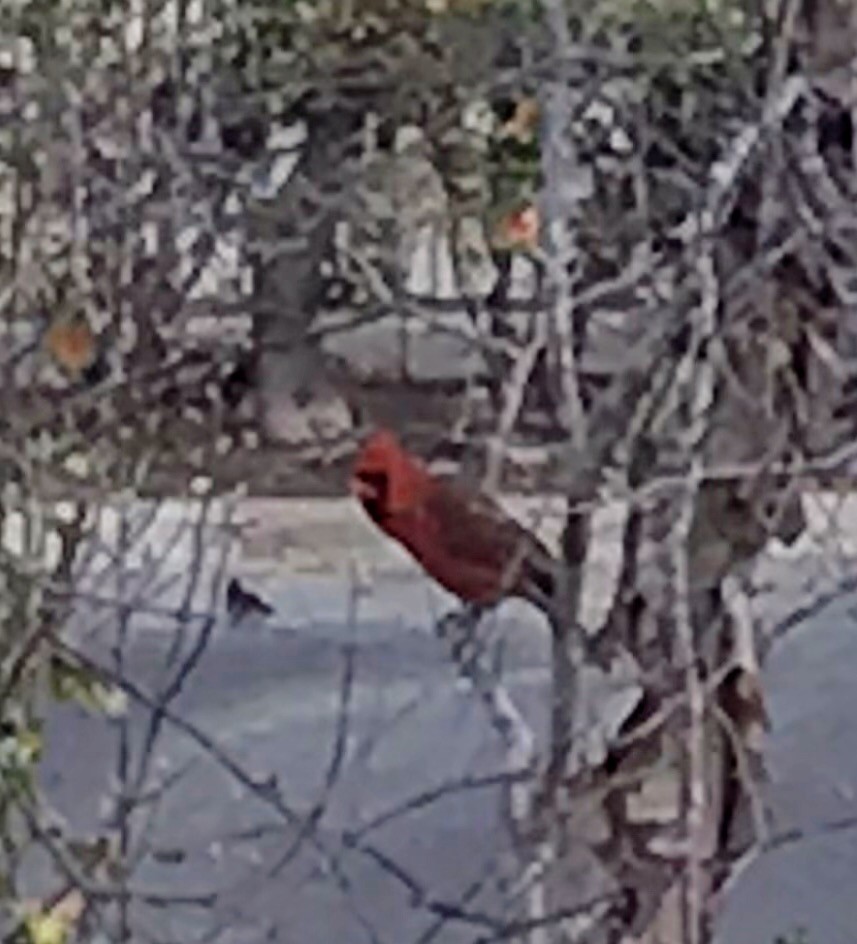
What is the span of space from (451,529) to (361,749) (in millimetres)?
308

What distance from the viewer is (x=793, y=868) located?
371 centimetres

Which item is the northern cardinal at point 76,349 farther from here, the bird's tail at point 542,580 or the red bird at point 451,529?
the bird's tail at point 542,580

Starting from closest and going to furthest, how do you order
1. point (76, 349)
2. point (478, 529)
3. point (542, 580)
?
point (542, 580) → point (478, 529) → point (76, 349)

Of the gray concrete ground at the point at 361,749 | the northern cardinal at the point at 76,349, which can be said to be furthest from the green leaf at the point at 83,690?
the northern cardinal at the point at 76,349

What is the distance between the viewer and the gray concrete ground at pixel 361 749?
2027 millimetres

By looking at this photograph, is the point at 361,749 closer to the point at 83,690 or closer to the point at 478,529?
the point at 83,690

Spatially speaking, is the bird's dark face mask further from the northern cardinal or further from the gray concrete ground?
the northern cardinal

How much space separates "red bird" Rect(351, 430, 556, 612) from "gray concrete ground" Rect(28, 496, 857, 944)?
0.04 meters

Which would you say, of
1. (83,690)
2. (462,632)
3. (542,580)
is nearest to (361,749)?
(83,690)

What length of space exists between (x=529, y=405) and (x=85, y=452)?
1.23 feet

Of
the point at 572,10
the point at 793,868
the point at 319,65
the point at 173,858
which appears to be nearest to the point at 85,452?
the point at 173,858

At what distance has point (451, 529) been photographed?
2.14 metres

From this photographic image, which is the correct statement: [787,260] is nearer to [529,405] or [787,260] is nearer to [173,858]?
[529,405]

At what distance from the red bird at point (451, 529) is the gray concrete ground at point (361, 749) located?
0.04 meters
